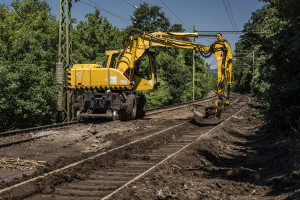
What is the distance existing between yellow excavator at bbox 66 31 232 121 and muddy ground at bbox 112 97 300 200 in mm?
6601

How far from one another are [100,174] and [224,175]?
116 inches

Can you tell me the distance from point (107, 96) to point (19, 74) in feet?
21.2

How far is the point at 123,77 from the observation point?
61.7ft

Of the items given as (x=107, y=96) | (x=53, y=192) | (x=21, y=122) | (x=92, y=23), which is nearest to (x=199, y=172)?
(x=53, y=192)

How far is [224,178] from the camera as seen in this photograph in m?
7.66

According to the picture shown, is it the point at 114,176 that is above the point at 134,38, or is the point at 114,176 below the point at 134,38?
below

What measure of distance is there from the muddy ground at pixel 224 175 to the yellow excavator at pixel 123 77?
6.60 metres

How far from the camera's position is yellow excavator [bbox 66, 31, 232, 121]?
18297mm

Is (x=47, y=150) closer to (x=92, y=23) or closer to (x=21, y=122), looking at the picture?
(x=21, y=122)

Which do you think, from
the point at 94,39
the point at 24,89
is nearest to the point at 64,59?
the point at 24,89

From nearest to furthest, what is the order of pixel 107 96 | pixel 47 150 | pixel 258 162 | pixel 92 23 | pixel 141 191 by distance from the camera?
1. pixel 141 191
2. pixel 258 162
3. pixel 47 150
4. pixel 107 96
5. pixel 92 23

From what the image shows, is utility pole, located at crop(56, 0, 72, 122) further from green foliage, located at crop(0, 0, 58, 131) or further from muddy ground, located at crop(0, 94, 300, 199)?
muddy ground, located at crop(0, 94, 300, 199)

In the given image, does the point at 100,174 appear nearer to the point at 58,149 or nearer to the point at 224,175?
the point at 224,175

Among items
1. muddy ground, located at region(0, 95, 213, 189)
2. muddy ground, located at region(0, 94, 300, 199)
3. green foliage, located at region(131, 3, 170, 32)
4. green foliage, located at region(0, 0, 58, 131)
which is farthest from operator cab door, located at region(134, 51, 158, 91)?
green foliage, located at region(131, 3, 170, 32)
